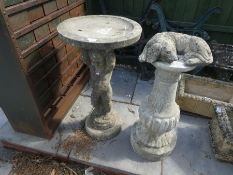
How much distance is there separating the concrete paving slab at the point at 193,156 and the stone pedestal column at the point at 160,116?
163 millimetres

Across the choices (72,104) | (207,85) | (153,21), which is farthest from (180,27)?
(72,104)

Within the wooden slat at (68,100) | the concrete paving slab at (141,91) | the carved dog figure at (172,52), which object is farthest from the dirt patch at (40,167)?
the carved dog figure at (172,52)

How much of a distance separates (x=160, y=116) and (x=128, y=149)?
0.77 m

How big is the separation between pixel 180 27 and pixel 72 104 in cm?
232

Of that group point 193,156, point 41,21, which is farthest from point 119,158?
point 41,21

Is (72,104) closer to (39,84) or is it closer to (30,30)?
(39,84)

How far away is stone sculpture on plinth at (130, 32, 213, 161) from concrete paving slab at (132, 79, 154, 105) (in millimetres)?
800

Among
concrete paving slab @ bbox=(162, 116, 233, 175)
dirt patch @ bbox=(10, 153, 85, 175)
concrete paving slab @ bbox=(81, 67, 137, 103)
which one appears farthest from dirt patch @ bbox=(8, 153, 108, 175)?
concrete paving slab @ bbox=(81, 67, 137, 103)

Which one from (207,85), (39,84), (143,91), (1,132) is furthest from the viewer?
(143,91)

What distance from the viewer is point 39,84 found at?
2480mm

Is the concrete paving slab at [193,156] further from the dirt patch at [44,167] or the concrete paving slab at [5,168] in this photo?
the concrete paving slab at [5,168]

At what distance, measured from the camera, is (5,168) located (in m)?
2.68

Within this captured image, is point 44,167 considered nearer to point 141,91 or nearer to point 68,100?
point 68,100

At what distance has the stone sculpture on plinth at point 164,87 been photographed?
1.78 metres
